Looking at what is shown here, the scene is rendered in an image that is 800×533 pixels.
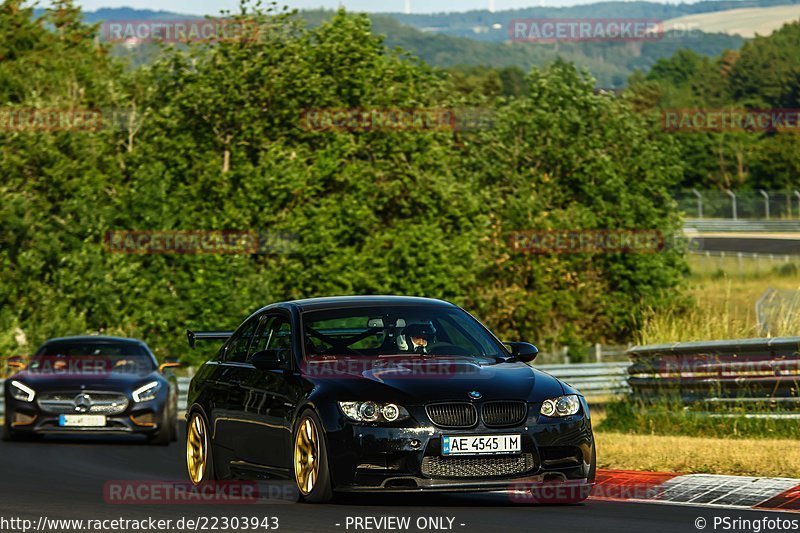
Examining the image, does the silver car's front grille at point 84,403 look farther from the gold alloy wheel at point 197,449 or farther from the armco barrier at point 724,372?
the gold alloy wheel at point 197,449

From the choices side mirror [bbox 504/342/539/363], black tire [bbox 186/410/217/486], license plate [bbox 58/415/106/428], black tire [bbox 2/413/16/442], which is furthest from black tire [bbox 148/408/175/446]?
side mirror [bbox 504/342/539/363]

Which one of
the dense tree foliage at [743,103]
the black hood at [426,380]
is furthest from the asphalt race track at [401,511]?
the dense tree foliage at [743,103]

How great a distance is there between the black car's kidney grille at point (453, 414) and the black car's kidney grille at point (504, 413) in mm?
83

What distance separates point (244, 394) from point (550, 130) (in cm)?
4706

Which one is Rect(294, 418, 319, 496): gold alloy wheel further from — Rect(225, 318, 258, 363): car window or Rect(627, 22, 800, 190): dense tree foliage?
Rect(627, 22, 800, 190): dense tree foliage

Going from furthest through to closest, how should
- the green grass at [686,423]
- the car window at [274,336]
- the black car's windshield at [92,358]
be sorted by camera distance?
1. the black car's windshield at [92,358]
2. the green grass at [686,423]
3. the car window at [274,336]

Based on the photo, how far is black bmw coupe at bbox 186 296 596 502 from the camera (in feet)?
32.0

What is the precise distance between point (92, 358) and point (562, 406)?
459 inches

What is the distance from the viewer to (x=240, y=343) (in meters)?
12.4

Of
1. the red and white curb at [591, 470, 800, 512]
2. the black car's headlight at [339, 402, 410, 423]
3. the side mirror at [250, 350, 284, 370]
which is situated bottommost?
the red and white curb at [591, 470, 800, 512]

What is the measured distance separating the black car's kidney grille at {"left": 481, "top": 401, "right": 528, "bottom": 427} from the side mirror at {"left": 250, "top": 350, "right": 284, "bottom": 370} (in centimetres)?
167

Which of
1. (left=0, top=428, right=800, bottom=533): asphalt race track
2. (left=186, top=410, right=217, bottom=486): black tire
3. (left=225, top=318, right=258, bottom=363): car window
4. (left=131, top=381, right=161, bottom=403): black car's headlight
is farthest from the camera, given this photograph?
(left=131, top=381, right=161, bottom=403): black car's headlight

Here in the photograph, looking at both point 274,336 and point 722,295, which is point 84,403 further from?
point 722,295

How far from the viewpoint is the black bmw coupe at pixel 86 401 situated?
766 inches
